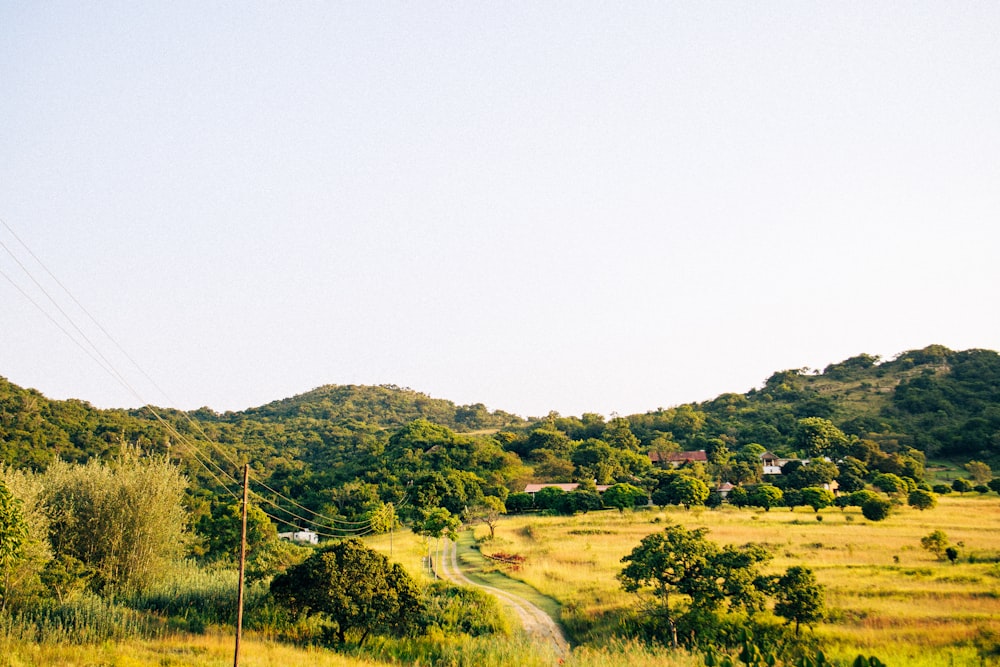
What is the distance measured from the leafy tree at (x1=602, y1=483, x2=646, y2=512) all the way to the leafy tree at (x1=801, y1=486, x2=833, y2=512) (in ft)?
47.2

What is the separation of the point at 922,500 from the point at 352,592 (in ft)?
155

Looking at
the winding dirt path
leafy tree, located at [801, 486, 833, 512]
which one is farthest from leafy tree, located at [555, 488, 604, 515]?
the winding dirt path

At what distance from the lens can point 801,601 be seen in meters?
19.9

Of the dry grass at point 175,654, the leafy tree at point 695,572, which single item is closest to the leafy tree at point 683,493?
the leafy tree at point 695,572

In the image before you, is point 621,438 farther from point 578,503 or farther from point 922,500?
point 922,500

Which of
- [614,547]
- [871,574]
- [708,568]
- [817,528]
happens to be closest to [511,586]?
[614,547]

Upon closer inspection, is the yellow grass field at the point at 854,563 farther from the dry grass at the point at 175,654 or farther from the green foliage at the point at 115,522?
the green foliage at the point at 115,522

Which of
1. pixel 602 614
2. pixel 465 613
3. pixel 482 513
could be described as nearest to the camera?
pixel 602 614

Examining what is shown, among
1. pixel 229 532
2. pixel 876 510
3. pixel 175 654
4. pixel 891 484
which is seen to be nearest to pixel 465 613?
pixel 175 654

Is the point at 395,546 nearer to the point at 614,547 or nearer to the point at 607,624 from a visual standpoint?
the point at 614,547

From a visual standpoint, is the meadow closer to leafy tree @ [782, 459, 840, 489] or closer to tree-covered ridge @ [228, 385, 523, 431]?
leafy tree @ [782, 459, 840, 489]

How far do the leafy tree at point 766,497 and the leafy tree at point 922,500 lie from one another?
10108mm

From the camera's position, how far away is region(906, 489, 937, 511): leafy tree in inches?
1961

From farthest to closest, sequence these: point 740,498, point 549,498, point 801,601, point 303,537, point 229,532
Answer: point 549,498 → point 740,498 → point 303,537 → point 229,532 → point 801,601
